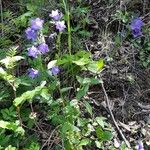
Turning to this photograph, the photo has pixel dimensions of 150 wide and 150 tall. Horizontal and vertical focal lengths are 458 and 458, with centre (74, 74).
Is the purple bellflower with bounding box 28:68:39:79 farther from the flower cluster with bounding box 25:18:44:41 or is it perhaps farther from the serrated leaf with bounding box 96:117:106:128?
the serrated leaf with bounding box 96:117:106:128

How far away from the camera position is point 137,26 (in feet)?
9.40

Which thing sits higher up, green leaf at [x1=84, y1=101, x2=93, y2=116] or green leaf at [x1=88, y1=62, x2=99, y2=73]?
green leaf at [x1=88, y1=62, x2=99, y2=73]

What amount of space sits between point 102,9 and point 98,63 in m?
0.74

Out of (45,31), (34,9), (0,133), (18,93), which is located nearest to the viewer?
(0,133)

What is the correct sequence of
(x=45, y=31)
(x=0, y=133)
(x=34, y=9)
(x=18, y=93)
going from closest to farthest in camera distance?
(x=0, y=133) → (x=18, y=93) → (x=45, y=31) → (x=34, y=9)

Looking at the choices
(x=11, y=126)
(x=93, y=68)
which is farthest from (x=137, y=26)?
(x=11, y=126)

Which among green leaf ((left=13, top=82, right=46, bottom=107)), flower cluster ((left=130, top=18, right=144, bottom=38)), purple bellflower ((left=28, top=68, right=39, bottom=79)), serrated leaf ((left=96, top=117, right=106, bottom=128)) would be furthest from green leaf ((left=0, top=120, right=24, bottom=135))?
flower cluster ((left=130, top=18, right=144, bottom=38))

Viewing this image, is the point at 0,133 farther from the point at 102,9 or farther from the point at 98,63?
the point at 102,9

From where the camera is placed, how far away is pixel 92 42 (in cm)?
293

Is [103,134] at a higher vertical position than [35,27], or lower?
lower

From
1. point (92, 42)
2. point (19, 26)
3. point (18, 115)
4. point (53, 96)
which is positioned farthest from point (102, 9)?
point (18, 115)

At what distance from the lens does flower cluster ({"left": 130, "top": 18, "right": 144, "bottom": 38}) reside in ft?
9.39

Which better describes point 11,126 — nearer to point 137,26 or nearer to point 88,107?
point 88,107

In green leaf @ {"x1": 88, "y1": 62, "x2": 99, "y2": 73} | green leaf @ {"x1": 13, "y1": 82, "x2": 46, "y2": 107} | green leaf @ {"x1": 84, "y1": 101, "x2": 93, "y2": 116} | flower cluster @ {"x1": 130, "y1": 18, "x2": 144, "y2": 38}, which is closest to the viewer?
green leaf @ {"x1": 13, "y1": 82, "x2": 46, "y2": 107}
